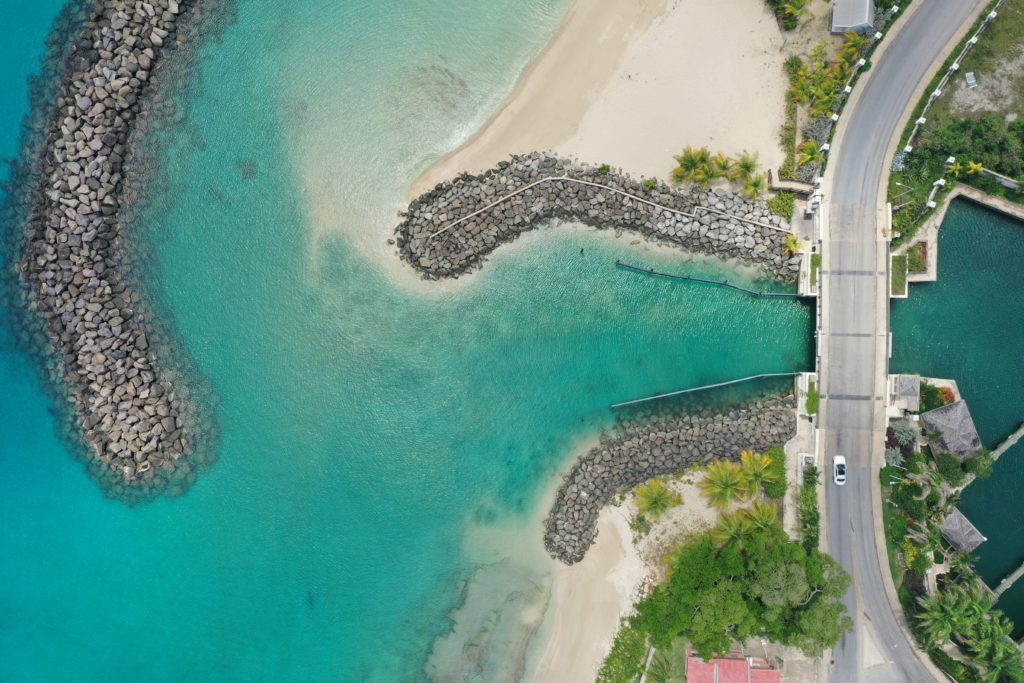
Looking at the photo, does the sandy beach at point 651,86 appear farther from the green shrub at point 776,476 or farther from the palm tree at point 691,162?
the green shrub at point 776,476

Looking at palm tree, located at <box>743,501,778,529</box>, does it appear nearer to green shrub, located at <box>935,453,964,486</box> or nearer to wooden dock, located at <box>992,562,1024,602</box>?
green shrub, located at <box>935,453,964,486</box>

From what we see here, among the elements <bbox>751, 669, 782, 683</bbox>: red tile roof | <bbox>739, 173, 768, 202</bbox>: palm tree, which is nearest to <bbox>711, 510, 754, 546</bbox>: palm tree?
<bbox>751, 669, 782, 683</bbox>: red tile roof

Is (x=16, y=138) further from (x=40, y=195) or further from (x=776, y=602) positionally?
(x=776, y=602)

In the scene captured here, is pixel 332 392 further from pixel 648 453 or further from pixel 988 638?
pixel 988 638

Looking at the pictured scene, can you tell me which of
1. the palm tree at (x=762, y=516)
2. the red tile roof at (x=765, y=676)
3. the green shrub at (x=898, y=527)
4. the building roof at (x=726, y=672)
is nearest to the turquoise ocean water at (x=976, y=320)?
the green shrub at (x=898, y=527)

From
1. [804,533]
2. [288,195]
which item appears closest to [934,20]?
[804,533]

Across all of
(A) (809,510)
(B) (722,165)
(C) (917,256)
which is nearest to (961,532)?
(A) (809,510)
